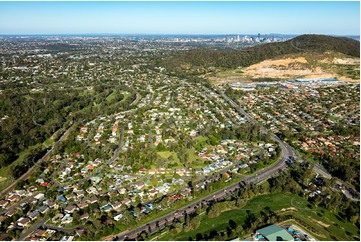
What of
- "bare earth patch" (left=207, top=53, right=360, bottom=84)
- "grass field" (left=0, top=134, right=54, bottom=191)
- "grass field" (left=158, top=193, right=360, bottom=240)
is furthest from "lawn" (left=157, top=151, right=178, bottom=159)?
"bare earth patch" (left=207, top=53, right=360, bottom=84)

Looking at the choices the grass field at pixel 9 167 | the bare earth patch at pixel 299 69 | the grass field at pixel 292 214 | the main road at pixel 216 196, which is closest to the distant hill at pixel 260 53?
the bare earth patch at pixel 299 69

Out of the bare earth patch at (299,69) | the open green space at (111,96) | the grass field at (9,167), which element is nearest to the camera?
the grass field at (9,167)

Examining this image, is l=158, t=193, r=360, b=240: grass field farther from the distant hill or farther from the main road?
the distant hill

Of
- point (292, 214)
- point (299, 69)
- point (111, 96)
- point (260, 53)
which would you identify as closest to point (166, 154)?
point (292, 214)

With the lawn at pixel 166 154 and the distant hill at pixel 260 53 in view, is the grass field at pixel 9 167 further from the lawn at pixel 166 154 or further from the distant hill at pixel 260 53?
the distant hill at pixel 260 53

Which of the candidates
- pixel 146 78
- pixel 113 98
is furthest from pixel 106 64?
pixel 113 98

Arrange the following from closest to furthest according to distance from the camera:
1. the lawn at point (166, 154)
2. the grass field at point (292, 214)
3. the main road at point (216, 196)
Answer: the main road at point (216, 196)
the grass field at point (292, 214)
the lawn at point (166, 154)
